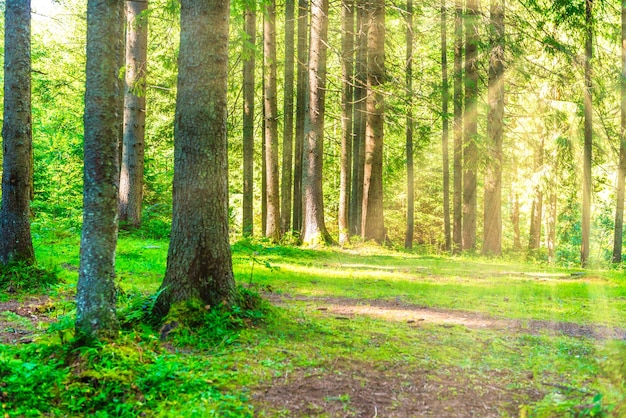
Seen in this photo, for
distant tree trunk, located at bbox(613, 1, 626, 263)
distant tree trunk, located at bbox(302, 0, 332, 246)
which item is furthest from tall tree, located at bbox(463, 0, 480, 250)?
distant tree trunk, located at bbox(613, 1, 626, 263)

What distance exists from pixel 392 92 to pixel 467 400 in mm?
13614

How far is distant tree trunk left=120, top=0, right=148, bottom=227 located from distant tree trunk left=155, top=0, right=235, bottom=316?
31.4 ft

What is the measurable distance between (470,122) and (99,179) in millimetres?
16476

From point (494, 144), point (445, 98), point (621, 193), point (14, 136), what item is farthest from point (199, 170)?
point (621, 193)

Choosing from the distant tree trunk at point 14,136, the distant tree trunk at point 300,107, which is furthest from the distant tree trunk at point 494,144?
the distant tree trunk at point 14,136

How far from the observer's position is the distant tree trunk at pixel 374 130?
17.2 meters

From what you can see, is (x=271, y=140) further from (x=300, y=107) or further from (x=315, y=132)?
(x=300, y=107)

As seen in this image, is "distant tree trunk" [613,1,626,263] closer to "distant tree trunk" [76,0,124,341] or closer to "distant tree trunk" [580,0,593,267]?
"distant tree trunk" [580,0,593,267]

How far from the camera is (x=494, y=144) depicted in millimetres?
18266

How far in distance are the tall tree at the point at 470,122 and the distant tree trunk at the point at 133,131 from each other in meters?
8.98

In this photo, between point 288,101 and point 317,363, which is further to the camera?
point 288,101

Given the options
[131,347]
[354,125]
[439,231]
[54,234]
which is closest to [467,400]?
[131,347]

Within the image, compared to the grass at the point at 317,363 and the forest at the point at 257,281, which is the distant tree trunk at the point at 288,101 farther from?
the grass at the point at 317,363

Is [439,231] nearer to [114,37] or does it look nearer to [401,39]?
[401,39]
